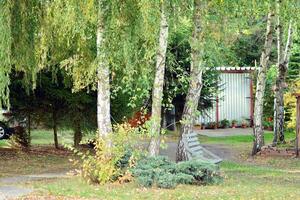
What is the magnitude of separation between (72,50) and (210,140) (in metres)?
12.6

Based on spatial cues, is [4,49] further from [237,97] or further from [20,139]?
[237,97]

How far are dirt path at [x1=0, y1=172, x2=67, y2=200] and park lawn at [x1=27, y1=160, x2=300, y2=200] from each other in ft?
1.07

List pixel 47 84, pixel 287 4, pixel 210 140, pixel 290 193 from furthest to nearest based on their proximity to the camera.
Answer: pixel 210 140, pixel 47 84, pixel 287 4, pixel 290 193

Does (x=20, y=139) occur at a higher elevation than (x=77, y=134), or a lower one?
lower

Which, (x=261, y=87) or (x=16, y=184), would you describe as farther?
(x=261, y=87)

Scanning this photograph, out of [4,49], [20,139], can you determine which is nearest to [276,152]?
[20,139]

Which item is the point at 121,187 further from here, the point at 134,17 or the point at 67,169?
the point at 67,169

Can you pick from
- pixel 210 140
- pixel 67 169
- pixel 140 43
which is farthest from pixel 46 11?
pixel 210 140

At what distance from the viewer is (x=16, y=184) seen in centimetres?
1320

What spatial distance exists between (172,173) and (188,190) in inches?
32.9

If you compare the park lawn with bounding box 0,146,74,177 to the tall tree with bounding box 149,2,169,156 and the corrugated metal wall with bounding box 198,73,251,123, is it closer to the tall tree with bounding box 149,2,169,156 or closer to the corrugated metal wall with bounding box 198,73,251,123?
the tall tree with bounding box 149,2,169,156

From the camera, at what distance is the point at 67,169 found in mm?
16766

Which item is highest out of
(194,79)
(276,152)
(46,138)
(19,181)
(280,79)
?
(280,79)

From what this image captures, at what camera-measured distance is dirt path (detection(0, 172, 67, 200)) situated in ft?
37.3
